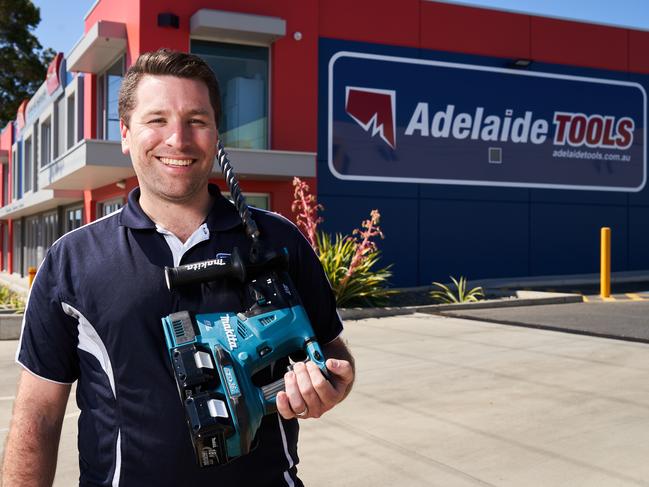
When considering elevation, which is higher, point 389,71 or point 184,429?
point 389,71

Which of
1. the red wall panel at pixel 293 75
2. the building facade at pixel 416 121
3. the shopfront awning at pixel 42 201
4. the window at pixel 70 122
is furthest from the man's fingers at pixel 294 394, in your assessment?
the shopfront awning at pixel 42 201

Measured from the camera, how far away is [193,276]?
1.76 metres

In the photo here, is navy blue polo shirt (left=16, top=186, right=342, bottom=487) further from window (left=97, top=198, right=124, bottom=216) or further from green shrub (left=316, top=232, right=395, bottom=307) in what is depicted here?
window (left=97, top=198, right=124, bottom=216)

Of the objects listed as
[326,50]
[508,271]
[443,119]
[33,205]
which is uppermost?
[326,50]

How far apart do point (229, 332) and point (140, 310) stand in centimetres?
31

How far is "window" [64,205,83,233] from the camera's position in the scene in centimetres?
2346

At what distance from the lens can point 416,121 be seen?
710 inches

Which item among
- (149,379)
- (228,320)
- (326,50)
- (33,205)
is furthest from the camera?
(33,205)

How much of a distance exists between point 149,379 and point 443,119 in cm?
1722

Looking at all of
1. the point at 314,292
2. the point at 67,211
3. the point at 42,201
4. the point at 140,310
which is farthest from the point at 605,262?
the point at 67,211

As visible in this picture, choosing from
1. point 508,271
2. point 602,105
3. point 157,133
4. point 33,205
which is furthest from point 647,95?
point 157,133

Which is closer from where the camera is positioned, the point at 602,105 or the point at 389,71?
the point at 389,71

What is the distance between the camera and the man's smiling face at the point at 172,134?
1.90 m

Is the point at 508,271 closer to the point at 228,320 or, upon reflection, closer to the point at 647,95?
the point at 647,95
